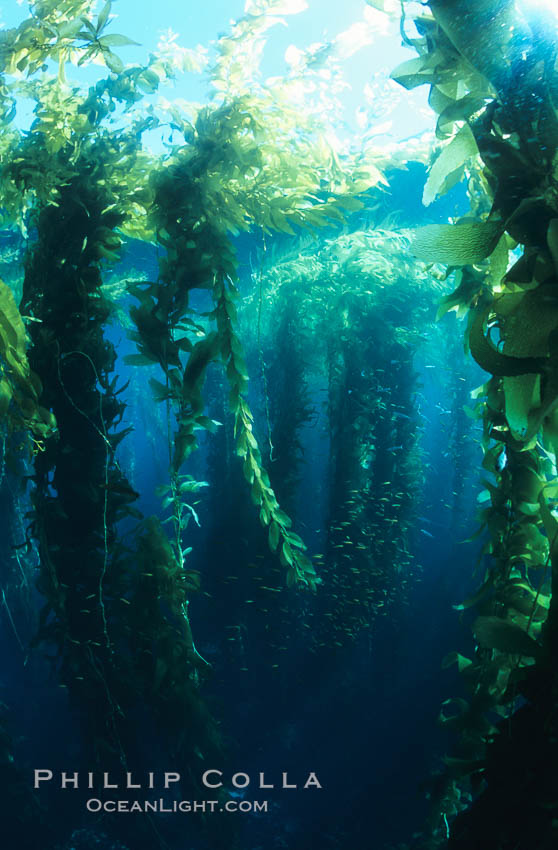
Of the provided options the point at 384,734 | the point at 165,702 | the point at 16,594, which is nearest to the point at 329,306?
the point at 165,702

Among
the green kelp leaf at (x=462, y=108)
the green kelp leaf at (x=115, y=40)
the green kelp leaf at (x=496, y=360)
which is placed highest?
the green kelp leaf at (x=115, y=40)

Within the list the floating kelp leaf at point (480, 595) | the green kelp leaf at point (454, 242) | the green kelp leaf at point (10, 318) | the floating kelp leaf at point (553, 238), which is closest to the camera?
the floating kelp leaf at point (553, 238)

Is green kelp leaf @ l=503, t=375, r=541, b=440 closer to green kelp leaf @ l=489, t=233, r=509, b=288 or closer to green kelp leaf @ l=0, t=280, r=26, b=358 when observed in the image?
green kelp leaf @ l=489, t=233, r=509, b=288

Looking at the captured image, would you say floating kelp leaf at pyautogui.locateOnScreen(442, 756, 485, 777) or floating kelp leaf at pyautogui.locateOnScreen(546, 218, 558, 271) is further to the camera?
floating kelp leaf at pyautogui.locateOnScreen(442, 756, 485, 777)

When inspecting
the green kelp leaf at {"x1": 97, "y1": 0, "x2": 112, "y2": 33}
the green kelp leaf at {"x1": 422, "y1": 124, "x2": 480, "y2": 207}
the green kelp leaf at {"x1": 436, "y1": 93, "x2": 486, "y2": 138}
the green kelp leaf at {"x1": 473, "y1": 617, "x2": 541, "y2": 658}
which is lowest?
the green kelp leaf at {"x1": 473, "y1": 617, "x2": 541, "y2": 658}

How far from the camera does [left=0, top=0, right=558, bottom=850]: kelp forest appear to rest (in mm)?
885

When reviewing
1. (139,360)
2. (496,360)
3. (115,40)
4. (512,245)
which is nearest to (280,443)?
(139,360)

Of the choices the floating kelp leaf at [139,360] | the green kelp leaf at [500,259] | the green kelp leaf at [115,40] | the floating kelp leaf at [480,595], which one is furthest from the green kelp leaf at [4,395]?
the floating kelp leaf at [480,595]

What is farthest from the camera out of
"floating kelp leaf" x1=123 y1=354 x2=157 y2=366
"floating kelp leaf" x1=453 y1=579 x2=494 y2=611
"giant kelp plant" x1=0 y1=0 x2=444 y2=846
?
"floating kelp leaf" x1=123 y1=354 x2=157 y2=366

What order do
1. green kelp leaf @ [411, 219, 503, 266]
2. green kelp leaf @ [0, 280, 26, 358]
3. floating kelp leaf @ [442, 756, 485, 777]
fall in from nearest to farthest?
green kelp leaf @ [411, 219, 503, 266] < floating kelp leaf @ [442, 756, 485, 777] < green kelp leaf @ [0, 280, 26, 358]

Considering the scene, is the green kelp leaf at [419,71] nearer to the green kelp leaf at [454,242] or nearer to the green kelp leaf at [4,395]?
the green kelp leaf at [454,242]

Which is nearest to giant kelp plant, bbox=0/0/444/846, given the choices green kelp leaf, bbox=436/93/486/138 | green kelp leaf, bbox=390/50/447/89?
green kelp leaf, bbox=390/50/447/89

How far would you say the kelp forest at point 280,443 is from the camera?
885 millimetres

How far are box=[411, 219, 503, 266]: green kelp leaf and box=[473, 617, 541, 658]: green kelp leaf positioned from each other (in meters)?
0.69
